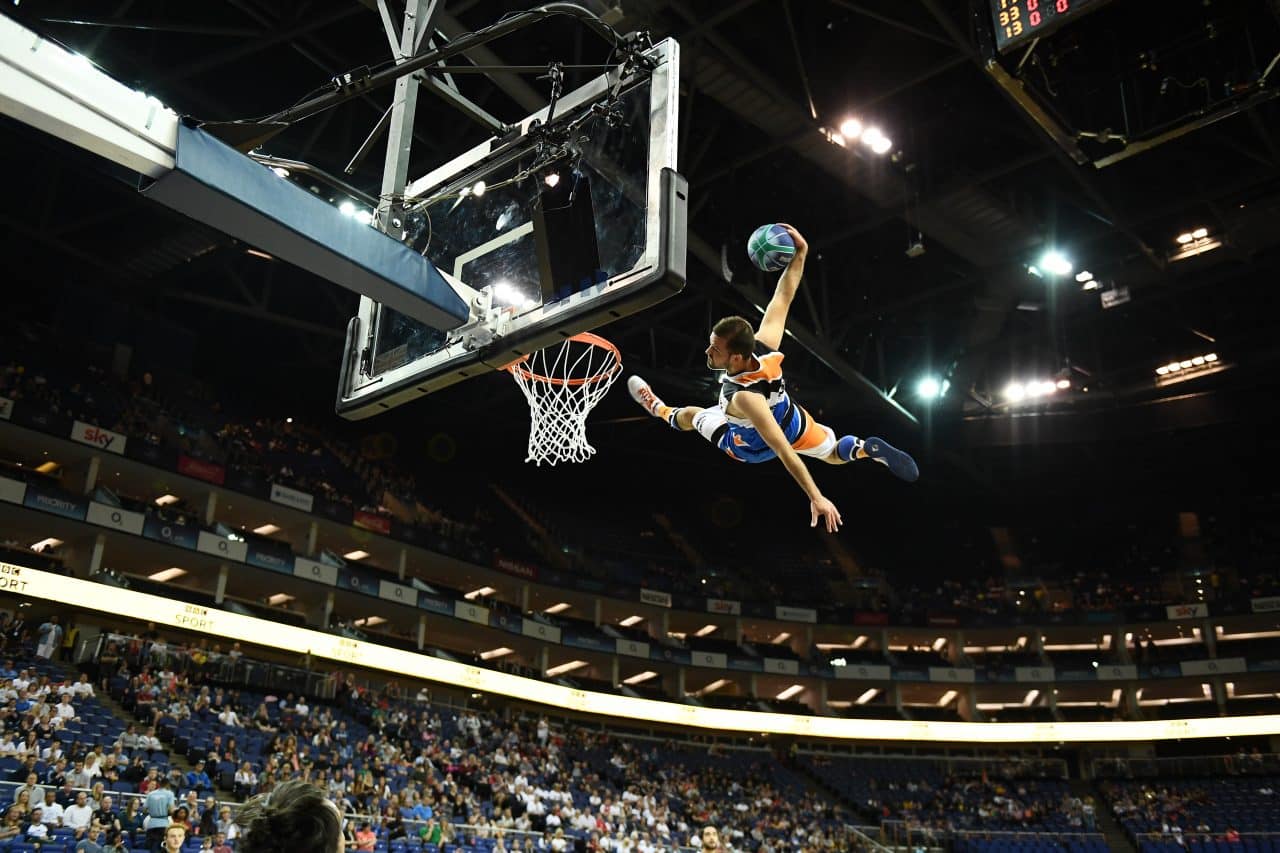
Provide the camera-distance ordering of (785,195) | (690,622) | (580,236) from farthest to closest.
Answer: (690,622) < (785,195) < (580,236)

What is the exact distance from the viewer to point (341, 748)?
2214cm

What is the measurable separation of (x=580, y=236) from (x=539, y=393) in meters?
3.36

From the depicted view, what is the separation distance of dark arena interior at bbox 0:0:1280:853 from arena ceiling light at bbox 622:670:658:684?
10.3 inches

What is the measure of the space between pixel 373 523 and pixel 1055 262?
2208 centimetres

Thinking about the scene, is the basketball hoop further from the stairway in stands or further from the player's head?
the stairway in stands

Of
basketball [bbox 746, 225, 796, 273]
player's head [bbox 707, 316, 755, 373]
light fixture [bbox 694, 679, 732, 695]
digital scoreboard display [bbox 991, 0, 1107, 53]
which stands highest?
digital scoreboard display [bbox 991, 0, 1107, 53]

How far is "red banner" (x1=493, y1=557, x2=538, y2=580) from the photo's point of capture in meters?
36.8

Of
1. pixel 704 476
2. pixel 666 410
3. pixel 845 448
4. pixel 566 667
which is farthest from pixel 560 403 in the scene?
pixel 704 476

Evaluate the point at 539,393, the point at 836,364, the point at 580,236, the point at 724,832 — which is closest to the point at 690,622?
the point at 724,832

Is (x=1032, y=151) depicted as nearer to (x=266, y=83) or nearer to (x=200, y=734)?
(x=266, y=83)

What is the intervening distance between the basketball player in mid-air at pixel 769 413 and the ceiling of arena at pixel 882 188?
18.7 ft

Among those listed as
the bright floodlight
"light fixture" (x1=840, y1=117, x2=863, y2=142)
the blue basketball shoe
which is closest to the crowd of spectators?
"light fixture" (x1=840, y1=117, x2=863, y2=142)

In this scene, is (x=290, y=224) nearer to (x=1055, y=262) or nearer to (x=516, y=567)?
(x=1055, y=262)

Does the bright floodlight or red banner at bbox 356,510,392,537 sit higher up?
the bright floodlight
